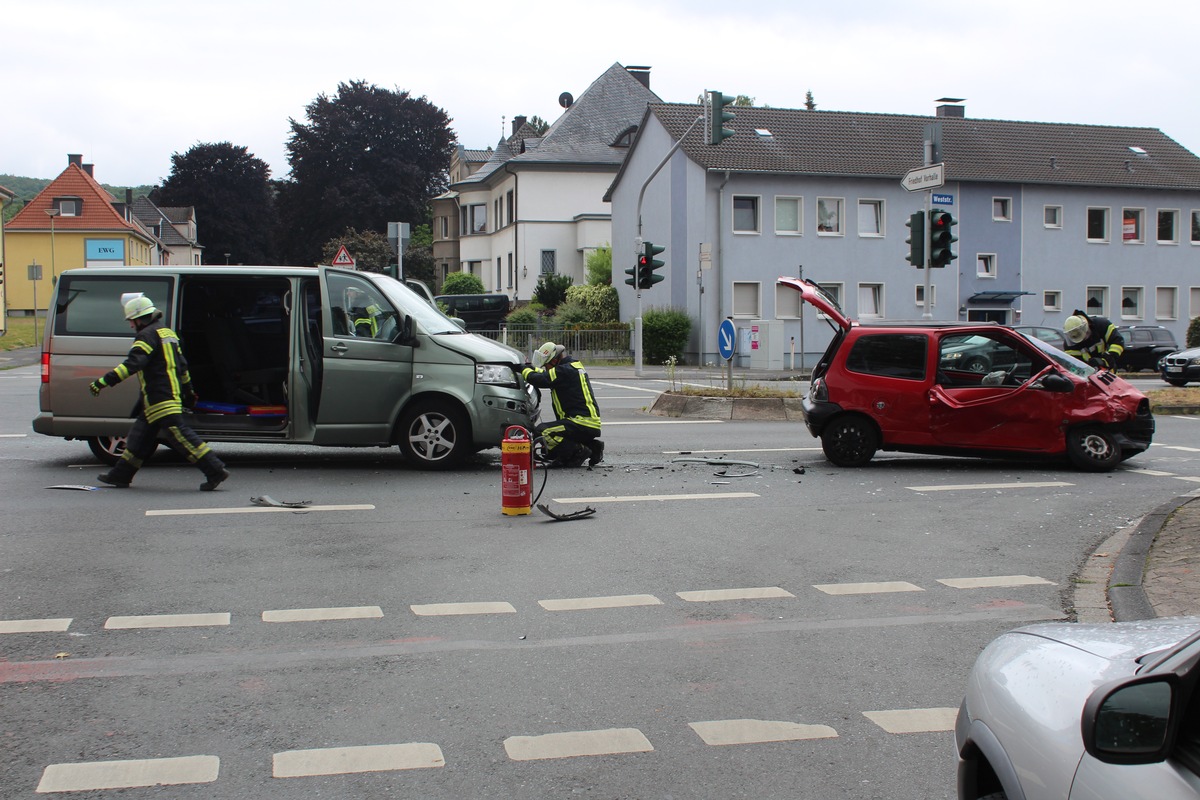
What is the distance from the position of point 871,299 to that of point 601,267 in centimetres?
1353

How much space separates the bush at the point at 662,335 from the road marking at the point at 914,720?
36968 millimetres

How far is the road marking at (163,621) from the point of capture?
6375 mm

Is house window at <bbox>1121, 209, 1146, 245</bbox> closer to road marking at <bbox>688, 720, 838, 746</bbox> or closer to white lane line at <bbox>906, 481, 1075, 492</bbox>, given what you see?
white lane line at <bbox>906, 481, 1075, 492</bbox>

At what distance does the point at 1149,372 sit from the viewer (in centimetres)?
3834

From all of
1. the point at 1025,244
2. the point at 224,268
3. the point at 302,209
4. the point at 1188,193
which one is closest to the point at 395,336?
the point at 224,268

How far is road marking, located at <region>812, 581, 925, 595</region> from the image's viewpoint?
7.36 m

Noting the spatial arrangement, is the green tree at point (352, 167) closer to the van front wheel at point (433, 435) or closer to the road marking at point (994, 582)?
the van front wheel at point (433, 435)

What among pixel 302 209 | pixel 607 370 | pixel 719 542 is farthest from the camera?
pixel 302 209

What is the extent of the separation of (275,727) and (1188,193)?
51982 millimetres

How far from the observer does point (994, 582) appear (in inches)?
302

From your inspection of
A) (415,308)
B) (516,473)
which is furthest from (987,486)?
(415,308)

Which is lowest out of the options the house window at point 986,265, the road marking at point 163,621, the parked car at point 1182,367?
the road marking at point 163,621

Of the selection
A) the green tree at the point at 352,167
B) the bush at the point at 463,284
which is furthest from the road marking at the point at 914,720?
the green tree at the point at 352,167

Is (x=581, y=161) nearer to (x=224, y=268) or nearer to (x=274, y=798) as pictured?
(x=224, y=268)
